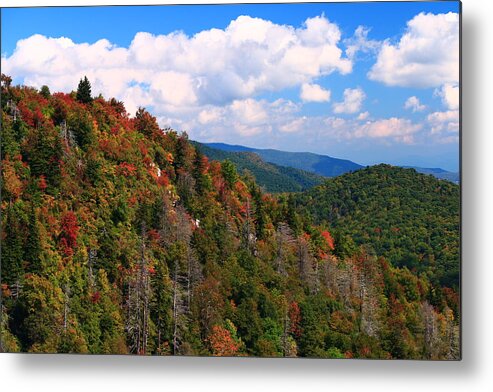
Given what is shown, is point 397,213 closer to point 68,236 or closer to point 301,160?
point 301,160

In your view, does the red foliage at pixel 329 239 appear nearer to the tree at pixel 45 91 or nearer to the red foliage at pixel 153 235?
the red foliage at pixel 153 235

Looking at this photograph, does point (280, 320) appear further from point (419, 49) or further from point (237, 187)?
point (419, 49)

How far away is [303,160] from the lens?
243 inches

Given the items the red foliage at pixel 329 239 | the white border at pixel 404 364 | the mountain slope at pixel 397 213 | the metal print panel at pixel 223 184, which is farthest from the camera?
the red foliage at pixel 329 239

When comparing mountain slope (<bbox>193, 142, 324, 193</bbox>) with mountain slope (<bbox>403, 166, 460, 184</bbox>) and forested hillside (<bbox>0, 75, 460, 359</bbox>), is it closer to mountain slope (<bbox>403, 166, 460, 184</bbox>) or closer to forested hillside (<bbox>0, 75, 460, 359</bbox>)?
forested hillside (<bbox>0, 75, 460, 359</bbox>)

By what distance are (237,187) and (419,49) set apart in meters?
1.96

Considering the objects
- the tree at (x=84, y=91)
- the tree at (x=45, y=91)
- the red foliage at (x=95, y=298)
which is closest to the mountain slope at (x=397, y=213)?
the red foliage at (x=95, y=298)

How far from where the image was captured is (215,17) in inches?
230

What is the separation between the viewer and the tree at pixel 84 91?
6.07 metres

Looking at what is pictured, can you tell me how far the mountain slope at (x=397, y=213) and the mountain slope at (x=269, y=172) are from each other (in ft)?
0.41

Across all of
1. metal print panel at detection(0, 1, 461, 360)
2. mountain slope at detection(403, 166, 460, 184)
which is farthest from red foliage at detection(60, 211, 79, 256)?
mountain slope at detection(403, 166, 460, 184)

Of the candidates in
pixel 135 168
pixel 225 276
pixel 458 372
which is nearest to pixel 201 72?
pixel 135 168

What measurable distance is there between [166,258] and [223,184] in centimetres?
84

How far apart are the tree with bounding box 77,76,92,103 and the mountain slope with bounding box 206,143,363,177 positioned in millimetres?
1141
